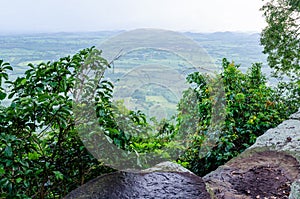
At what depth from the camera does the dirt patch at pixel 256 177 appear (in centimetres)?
220

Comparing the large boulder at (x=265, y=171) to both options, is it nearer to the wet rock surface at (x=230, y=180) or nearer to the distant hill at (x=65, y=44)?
the wet rock surface at (x=230, y=180)

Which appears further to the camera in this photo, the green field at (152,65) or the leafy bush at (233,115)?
the leafy bush at (233,115)

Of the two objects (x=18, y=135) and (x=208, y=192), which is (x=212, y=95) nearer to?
(x=208, y=192)

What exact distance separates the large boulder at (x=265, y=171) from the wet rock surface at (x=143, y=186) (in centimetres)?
16

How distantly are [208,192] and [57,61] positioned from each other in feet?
4.02

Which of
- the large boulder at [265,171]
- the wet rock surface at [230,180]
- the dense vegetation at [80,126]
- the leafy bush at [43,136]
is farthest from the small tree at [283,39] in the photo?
the leafy bush at [43,136]

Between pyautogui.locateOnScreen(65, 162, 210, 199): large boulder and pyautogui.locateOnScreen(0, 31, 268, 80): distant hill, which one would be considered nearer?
pyautogui.locateOnScreen(65, 162, 210, 199): large boulder

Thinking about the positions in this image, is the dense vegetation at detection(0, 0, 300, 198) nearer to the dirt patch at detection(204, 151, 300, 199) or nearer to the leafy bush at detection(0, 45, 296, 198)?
the leafy bush at detection(0, 45, 296, 198)

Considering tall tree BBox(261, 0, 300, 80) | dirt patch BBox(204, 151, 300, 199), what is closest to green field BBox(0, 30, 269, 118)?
dirt patch BBox(204, 151, 300, 199)

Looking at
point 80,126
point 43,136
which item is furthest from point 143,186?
point 43,136

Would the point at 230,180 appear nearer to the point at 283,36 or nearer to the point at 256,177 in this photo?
the point at 256,177

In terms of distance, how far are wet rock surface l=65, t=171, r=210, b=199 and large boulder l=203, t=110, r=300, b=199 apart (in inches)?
6.2

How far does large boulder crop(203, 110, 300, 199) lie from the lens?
2.20m

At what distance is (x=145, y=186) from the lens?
2002 millimetres
